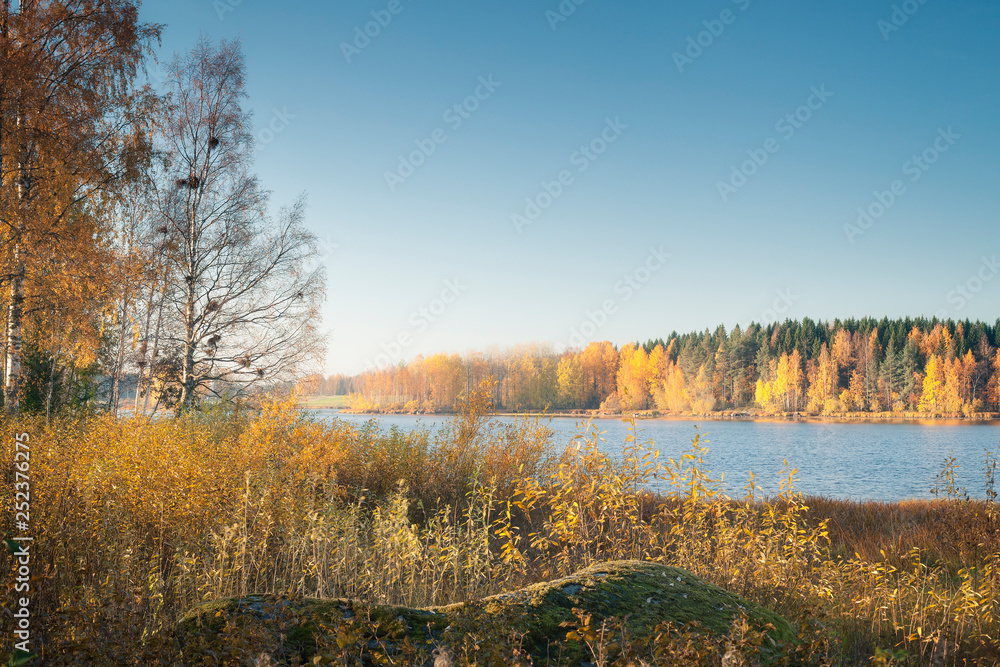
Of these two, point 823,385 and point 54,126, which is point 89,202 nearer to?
point 54,126

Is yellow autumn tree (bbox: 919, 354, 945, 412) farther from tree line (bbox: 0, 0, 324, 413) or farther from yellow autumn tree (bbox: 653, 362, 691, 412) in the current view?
tree line (bbox: 0, 0, 324, 413)

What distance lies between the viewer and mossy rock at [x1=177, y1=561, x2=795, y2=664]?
1.86m

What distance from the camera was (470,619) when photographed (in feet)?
6.71

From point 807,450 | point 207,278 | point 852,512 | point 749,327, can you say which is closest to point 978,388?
point 749,327

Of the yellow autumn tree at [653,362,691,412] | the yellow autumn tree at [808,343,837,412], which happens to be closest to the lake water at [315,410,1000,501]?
the yellow autumn tree at [808,343,837,412]

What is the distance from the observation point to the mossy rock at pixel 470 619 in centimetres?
186

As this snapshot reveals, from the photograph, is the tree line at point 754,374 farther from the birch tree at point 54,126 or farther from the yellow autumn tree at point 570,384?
the birch tree at point 54,126

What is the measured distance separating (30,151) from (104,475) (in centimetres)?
597

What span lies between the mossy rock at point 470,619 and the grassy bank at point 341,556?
6 centimetres

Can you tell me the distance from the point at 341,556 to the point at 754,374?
79437mm

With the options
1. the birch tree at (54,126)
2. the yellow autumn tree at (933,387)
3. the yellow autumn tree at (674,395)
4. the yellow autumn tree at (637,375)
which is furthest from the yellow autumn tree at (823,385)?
the birch tree at (54,126)

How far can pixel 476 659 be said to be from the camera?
5.77 ft

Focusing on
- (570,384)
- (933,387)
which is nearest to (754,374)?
(933,387)

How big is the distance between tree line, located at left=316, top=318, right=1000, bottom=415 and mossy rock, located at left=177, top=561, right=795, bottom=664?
5195 centimetres
